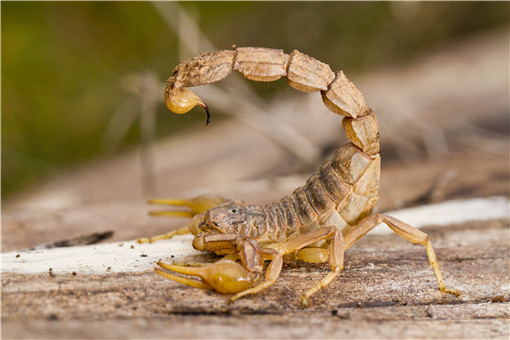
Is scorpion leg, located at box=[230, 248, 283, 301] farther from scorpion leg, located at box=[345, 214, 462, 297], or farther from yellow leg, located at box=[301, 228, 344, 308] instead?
scorpion leg, located at box=[345, 214, 462, 297]

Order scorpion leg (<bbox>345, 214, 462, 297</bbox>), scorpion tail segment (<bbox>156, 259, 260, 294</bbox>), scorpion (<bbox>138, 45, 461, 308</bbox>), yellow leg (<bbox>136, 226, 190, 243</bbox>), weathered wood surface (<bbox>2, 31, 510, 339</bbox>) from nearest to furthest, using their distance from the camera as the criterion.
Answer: weathered wood surface (<bbox>2, 31, 510, 339</bbox>), scorpion tail segment (<bbox>156, 259, 260, 294</bbox>), scorpion (<bbox>138, 45, 461, 308</bbox>), scorpion leg (<bbox>345, 214, 462, 297</bbox>), yellow leg (<bbox>136, 226, 190, 243</bbox>)

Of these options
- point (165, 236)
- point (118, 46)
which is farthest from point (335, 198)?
point (118, 46)

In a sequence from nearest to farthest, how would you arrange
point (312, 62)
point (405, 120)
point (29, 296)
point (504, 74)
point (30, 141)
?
point (29, 296) < point (312, 62) < point (405, 120) < point (504, 74) < point (30, 141)

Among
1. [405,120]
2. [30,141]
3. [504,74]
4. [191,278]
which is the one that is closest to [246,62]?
[191,278]

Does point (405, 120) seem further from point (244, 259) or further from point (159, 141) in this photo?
point (159, 141)

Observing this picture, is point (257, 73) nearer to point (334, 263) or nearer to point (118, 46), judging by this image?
point (334, 263)

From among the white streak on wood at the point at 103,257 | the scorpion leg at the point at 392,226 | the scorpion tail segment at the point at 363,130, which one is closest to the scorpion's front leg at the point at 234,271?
the white streak on wood at the point at 103,257

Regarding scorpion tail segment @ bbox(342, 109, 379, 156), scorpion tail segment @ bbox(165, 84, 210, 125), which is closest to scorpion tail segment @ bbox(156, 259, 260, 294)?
scorpion tail segment @ bbox(165, 84, 210, 125)
